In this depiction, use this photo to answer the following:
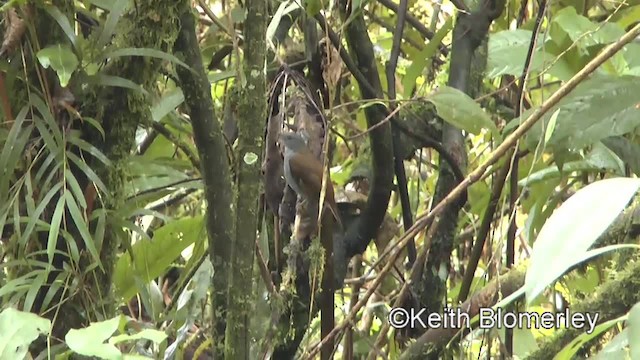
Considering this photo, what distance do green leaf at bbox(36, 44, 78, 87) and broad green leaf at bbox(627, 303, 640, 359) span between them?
0.63 metres

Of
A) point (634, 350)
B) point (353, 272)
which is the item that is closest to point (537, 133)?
point (634, 350)

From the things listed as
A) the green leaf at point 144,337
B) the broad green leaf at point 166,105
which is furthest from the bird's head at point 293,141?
the green leaf at point 144,337

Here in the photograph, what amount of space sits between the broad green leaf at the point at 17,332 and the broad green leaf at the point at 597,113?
60 centimetres

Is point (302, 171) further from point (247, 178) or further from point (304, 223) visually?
point (247, 178)

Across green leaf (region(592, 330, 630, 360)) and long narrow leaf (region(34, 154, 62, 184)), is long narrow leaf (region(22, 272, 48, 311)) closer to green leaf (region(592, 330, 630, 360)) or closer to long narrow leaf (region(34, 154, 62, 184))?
long narrow leaf (region(34, 154, 62, 184))

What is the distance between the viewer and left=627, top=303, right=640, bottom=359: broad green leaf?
0.40 m

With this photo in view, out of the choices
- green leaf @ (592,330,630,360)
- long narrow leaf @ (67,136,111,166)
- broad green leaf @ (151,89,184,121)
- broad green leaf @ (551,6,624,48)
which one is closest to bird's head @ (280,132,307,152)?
broad green leaf @ (151,89,184,121)

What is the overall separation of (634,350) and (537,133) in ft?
1.89

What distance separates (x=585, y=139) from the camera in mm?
917

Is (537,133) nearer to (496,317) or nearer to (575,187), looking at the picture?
(496,317)

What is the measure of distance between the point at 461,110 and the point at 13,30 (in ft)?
1.80

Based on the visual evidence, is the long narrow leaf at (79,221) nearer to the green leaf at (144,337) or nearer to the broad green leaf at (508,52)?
the green leaf at (144,337)

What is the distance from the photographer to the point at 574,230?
420 mm

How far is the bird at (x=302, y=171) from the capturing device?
108 centimetres
